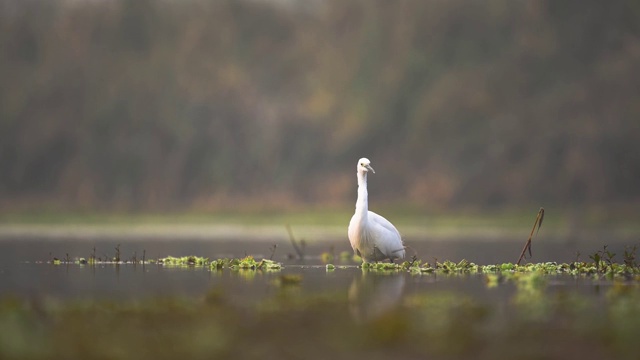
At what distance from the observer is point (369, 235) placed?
25.0 m

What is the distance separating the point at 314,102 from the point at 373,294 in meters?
93.6

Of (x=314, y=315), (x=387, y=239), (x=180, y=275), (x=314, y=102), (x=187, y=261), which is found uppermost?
(x=314, y=102)

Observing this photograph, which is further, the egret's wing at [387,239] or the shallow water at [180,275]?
the egret's wing at [387,239]

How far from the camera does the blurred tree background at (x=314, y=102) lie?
314ft

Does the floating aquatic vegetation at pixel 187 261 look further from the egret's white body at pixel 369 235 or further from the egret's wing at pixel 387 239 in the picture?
the egret's wing at pixel 387 239

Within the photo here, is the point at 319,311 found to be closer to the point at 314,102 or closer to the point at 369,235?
the point at 369,235

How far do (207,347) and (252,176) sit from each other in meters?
90.7

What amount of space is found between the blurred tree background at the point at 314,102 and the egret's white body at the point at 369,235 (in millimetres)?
63546

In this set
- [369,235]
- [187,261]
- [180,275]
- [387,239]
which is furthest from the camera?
[187,261]

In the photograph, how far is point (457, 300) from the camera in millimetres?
17109

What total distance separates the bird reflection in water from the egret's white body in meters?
1.22

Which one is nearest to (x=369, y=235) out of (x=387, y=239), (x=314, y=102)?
(x=387, y=239)

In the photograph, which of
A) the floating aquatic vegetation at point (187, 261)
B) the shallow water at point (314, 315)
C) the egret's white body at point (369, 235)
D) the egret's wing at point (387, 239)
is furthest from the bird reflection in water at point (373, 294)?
the floating aquatic vegetation at point (187, 261)

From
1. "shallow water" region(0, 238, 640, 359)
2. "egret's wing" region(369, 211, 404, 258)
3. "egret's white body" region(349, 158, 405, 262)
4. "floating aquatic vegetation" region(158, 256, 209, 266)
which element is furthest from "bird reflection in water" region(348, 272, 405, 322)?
"floating aquatic vegetation" region(158, 256, 209, 266)
